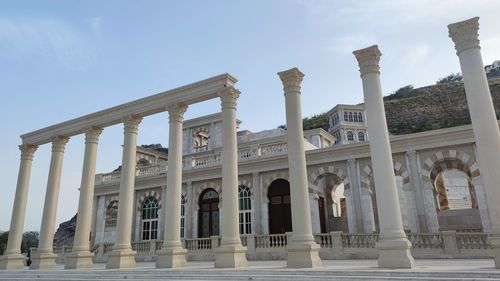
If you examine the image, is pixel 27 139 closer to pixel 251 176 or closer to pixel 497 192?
pixel 251 176

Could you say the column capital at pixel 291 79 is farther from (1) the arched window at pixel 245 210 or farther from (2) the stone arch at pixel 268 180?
(1) the arched window at pixel 245 210

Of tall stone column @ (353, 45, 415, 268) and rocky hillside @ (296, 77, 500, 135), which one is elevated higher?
rocky hillside @ (296, 77, 500, 135)

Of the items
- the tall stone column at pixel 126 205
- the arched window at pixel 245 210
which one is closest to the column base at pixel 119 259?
the tall stone column at pixel 126 205

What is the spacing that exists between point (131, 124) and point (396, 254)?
490 inches

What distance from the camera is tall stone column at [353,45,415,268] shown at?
33.9 ft

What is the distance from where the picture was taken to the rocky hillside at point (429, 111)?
2758 inches

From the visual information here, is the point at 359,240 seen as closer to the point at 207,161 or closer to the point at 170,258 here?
the point at 170,258

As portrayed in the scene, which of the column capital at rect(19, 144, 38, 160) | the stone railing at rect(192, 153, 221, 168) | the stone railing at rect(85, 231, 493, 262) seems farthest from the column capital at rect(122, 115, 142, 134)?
the stone railing at rect(192, 153, 221, 168)

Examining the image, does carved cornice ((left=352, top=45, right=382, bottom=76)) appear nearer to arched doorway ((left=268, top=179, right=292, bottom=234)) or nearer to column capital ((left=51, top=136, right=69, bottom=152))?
arched doorway ((left=268, top=179, right=292, bottom=234))

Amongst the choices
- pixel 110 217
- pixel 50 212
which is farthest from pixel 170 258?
pixel 110 217

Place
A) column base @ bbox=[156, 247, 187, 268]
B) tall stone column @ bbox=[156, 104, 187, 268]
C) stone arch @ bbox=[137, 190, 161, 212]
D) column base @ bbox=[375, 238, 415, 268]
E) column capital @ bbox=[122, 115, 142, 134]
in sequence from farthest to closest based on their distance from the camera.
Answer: stone arch @ bbox=[137, 190, 161, 212], column capital @ bbox=[122, 115, 142, 134], tall stone column @ bbox=[156, 104, 187, 268], column base @ bbox=[156, 247, 187, 268], column base @ bbox=[375, 238, 415, 268]

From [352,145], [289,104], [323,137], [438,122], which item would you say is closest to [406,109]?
[438,122]

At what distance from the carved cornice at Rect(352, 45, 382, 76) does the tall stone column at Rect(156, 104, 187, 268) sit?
7.77 meters

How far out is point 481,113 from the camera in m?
10.3
